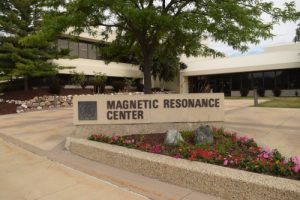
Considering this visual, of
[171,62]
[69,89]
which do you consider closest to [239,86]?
[171,62]

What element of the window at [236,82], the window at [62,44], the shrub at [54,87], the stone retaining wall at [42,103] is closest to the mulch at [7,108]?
the stone retaining wall at [42,103]

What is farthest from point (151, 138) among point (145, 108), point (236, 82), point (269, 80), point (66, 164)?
point (236, 82)

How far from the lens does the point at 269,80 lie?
3350cm

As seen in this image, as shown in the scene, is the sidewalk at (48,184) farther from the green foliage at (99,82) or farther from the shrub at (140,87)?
the shrub at (140,87)

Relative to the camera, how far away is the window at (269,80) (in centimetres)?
3316

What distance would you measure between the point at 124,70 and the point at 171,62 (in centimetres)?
520

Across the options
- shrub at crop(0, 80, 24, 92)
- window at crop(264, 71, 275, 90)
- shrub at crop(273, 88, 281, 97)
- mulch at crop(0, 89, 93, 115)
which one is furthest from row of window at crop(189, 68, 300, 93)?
shrub at crop(0, 80, 24, 92)

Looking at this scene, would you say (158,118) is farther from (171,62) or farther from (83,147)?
(171,62)

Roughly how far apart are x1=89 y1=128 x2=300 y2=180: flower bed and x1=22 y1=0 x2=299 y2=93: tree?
7.56 feet

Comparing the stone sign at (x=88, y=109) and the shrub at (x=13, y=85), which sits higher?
the shrub at (x=13, y=85)

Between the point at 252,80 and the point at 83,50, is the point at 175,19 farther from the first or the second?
the point at 252,80

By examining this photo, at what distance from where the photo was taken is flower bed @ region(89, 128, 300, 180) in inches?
197

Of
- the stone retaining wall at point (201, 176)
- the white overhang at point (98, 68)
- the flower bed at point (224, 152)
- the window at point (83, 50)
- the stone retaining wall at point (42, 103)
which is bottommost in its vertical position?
the stone retaining wall at point (201, 176)

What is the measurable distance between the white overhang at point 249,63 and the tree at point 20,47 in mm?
19429
